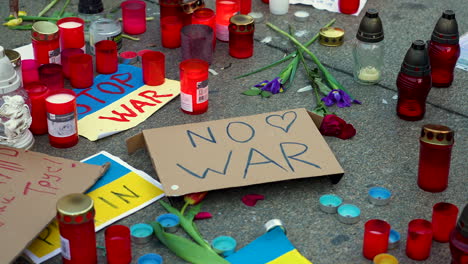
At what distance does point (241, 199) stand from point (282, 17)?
1.23 m

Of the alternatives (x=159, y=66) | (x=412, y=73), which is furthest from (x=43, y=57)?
(x=412, y=73)

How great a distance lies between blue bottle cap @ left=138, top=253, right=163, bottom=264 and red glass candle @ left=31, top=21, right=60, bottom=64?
3.20 ft

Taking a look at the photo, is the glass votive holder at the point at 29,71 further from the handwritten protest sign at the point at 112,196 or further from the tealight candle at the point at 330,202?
the tealight candle at the point at 330,202

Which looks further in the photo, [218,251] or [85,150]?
[85,150]

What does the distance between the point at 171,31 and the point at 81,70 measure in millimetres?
424

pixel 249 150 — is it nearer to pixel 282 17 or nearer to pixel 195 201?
pixel 195 201

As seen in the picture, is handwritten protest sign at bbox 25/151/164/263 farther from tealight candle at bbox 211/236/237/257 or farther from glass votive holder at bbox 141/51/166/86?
glass votive holder at bbox 141/51/166/86

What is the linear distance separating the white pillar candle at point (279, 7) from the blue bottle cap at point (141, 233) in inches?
55.9

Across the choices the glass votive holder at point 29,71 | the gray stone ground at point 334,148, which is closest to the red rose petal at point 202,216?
the gray stone ground at point 334,148

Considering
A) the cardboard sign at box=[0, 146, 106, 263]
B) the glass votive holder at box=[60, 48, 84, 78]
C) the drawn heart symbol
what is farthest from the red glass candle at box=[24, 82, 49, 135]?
the drawn heart symbol

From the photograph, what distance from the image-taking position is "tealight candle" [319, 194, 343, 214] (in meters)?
1.83

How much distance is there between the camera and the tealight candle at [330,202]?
1.83 metres

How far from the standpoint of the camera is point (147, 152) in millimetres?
2061

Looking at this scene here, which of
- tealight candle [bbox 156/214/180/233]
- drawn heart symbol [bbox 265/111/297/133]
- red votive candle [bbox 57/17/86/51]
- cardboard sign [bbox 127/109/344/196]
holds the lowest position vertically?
tealight candle [bbox 156/214/180/233]
